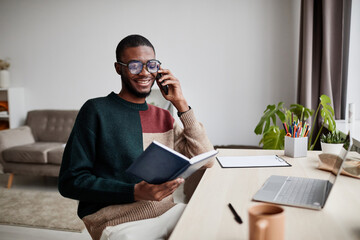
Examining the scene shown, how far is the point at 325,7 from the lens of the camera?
2572 millimetres

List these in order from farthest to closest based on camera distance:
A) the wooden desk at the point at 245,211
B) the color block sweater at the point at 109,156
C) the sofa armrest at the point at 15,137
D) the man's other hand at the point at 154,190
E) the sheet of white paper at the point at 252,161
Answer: the sofa armrest at the point at 15,137
the sheet of white paper at the point at 252,161
the color block sweater at the point at 109,156
the man's other hand at the point at 154,190
the wooden desk at the point at 245,211

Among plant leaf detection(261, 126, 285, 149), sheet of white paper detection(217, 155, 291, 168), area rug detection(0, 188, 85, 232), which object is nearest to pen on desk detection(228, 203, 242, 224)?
sheet of white paper detection(217, 155, 291, 168)

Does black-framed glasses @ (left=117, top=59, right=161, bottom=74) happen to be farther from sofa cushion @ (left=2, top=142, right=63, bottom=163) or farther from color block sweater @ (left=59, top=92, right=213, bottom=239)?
sofa cushion @ (left=2, top=142, right=63, bottom=163)

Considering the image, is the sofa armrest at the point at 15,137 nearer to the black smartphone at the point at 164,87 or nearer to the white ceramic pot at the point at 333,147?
the black smartphone at the point at 164,87

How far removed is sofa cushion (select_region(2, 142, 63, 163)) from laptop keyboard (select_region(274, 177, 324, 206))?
2.75m

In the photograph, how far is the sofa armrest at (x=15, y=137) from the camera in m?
3.36

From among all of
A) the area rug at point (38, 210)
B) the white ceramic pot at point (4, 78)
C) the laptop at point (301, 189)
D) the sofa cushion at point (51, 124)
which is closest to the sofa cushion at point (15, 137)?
the sofa cushion at point (51, 124)

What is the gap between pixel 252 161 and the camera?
144 centimetres

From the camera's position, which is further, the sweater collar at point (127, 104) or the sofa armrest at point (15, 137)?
the sofa armrest at point (15, 137)

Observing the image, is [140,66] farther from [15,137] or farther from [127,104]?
[15,137]

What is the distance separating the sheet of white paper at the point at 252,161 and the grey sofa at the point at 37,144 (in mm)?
2245

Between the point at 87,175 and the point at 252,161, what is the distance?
723 millimetres

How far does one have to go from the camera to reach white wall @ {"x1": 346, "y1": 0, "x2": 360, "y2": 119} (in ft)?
8.25

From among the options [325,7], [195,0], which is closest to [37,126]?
[195,0]
